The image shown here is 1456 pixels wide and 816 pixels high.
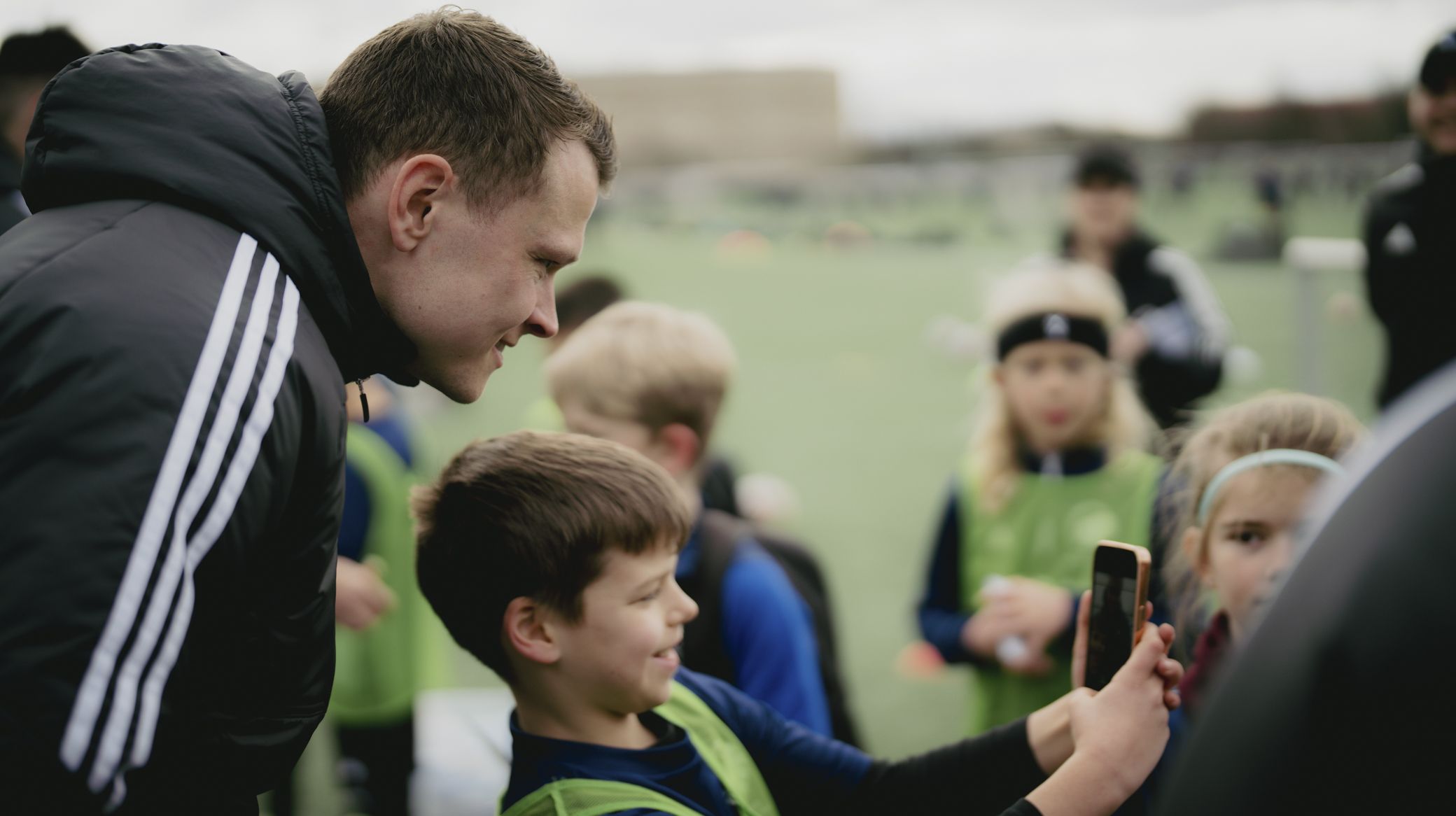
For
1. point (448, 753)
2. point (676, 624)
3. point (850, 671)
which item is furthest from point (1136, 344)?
point (676, 624)

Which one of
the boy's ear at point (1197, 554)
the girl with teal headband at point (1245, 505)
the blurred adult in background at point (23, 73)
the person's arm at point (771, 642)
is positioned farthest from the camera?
the blurred adult in background at point (23, 73)

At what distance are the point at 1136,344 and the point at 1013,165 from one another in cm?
3466

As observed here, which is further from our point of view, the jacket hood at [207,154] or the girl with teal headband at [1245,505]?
the girl with teal headband at [1245,505]

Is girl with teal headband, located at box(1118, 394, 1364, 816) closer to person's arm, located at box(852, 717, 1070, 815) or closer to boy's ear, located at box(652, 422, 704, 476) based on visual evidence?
person's arm, located at box(852, 717, 1070, 815)

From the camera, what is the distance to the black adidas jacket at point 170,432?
3.48ft

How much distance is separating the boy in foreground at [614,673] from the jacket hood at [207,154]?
41 centimetres

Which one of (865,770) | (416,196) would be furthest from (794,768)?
(416,196)

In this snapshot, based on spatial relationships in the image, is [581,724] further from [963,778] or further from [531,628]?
[963,778]

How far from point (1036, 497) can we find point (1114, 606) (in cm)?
165

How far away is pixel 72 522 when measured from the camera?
1.06 metres

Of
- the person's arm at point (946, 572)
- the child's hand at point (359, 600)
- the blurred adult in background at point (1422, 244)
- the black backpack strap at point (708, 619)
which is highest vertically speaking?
the blurred adult in background at point (1422, 244)

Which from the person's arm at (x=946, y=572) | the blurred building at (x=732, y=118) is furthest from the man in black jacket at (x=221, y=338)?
the blurred building at (x=732, y=118)

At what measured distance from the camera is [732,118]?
5381 cm

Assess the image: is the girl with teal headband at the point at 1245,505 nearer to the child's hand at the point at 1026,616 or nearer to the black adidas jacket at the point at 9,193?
the child's hand at the point at 1026,616
